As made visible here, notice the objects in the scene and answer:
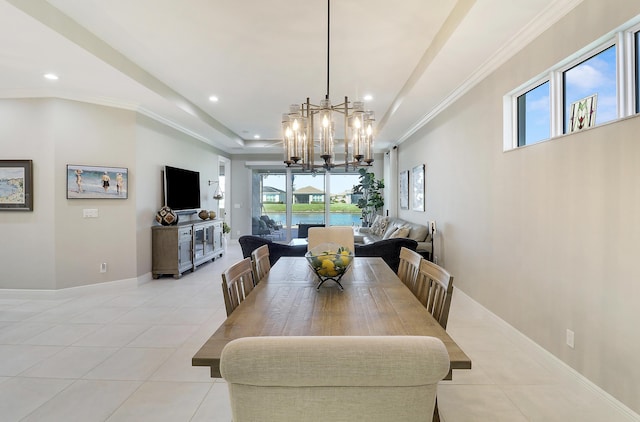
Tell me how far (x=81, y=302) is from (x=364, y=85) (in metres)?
4.55

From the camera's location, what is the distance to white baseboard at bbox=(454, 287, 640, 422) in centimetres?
187

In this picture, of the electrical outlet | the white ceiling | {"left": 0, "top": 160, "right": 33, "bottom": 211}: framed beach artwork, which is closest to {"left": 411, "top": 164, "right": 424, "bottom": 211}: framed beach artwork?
the white ceiling

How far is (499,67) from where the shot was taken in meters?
3.20

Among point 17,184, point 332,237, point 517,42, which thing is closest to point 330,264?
point 332,237

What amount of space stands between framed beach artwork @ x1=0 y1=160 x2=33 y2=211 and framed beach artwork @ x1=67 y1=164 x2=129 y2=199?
0.42 m

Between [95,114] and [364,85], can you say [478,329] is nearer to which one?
[364,85]

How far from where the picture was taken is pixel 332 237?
3594 mm

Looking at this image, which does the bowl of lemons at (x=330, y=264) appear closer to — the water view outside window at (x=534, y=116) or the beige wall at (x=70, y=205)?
the water view outside window at (x=534, y=116)

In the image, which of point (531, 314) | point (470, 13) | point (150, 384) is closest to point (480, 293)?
point (531, 314)

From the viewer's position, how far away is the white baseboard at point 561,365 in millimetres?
1872

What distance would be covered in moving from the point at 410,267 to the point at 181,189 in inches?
191

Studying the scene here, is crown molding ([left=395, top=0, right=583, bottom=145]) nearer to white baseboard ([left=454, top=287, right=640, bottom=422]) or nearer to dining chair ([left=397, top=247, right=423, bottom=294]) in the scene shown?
dining chair ([left=397, top=247, right=423, bottom=294])

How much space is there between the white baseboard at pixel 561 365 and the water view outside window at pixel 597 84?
5.36 feet

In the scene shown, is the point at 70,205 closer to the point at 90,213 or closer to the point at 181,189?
the point at 90,213
